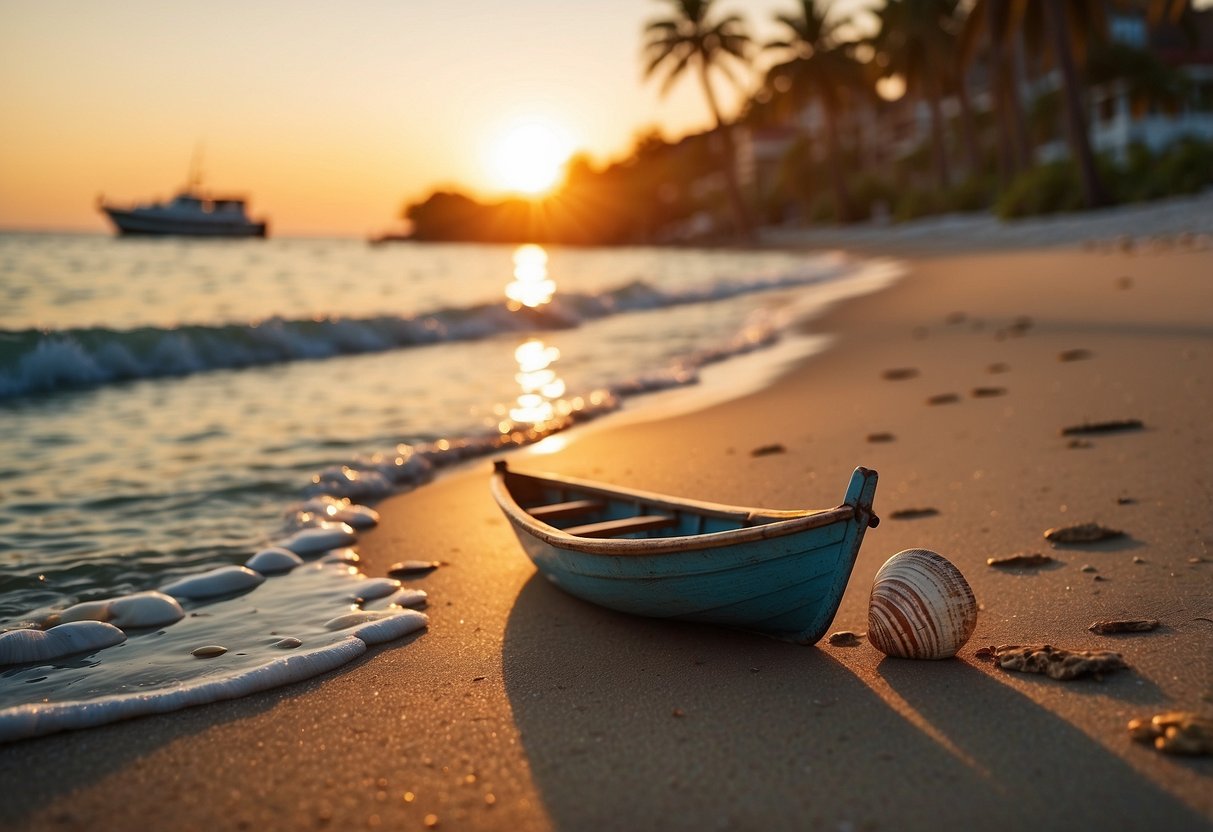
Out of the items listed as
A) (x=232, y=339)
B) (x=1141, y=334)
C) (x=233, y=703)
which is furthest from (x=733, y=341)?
(x=233, y=703)

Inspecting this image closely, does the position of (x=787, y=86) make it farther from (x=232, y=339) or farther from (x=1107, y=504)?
(x=1107, y=504)

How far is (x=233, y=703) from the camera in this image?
3.78m

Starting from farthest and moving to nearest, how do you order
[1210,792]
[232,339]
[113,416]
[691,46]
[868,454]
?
[691,46]
[232,339]
[113,416]
[868,454]
[1210,792]

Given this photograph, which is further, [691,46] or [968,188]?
[691,46]

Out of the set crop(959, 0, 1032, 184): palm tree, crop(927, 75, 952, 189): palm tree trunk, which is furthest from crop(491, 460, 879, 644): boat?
crop(927, 75, 952, 189): palm tree trunk

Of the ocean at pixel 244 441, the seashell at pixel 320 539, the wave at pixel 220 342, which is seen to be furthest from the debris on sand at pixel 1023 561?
the wave at pixel 220 342

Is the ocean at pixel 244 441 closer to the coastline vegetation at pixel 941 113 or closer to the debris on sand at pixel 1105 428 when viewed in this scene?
the debris on sand at pixel 1105 428

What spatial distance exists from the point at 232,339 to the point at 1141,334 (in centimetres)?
1242

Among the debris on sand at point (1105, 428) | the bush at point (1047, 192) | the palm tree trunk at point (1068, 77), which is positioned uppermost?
the palm tree trunk at point (1068, 77)

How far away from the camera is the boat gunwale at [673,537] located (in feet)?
11.6

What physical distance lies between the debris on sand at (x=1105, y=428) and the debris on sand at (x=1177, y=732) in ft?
12.6

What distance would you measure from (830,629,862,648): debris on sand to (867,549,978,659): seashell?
0.23 metres

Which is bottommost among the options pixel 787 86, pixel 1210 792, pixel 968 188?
pixel 1210 792

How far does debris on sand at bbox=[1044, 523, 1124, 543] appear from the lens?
480cm
